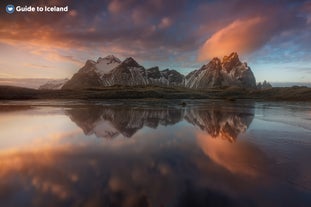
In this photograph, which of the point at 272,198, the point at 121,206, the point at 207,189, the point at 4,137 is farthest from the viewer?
the point at 4,137

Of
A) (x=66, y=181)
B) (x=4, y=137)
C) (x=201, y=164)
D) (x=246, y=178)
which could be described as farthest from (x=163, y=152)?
(x=4, y=137)

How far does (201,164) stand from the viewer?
1531 cm

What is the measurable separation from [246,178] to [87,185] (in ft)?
27.0

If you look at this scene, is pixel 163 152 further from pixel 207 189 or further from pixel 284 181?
pixel 284 181

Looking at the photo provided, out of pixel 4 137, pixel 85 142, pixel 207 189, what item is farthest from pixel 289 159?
pixel 4 137

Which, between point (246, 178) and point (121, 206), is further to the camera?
point (246, 178)

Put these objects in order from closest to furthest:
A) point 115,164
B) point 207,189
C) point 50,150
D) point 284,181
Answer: point 207,189
point 284,181
point 115,164
point 50,150

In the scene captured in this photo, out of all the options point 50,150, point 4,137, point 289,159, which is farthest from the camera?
point 4,137

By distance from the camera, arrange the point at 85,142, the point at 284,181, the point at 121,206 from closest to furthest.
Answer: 1. the point at 121,206
2. the point at 284,181
3. the point at 85,142

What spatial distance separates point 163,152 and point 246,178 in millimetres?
6761

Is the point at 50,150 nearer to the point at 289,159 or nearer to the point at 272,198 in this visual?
the point at 272,198

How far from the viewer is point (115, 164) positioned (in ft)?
48.8

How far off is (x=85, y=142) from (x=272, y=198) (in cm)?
1548

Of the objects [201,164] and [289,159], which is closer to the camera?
[201,164]
